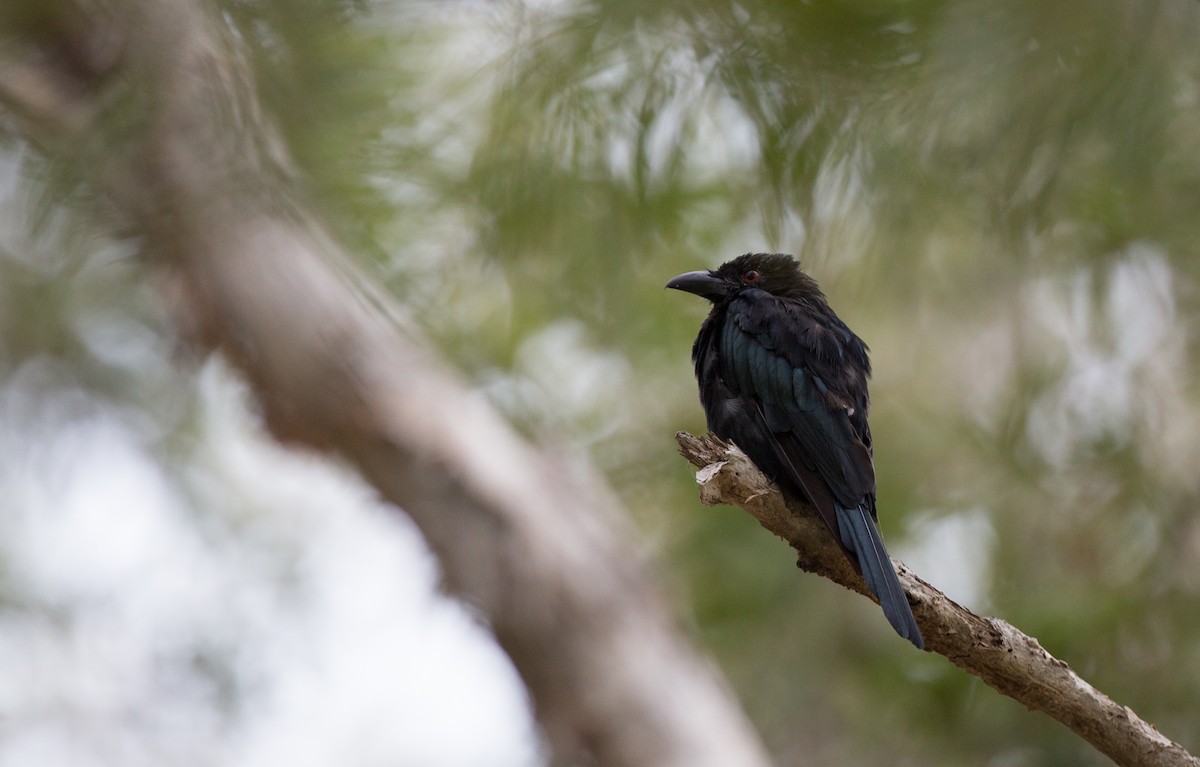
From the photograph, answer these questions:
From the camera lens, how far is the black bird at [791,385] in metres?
2.95

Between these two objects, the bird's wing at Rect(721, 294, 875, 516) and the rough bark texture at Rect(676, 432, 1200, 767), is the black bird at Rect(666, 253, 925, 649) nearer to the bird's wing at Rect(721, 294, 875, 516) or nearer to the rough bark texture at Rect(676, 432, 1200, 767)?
the bird's wing at Rect(721, 294, 875, 516)

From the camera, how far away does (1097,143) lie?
3.36 meters

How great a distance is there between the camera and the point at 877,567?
2.55 metres

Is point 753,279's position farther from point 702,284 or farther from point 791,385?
point 791,385

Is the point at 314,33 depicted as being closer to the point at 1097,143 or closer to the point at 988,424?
the point at 1097,143

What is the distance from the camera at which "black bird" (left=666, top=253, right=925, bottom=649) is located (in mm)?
2953

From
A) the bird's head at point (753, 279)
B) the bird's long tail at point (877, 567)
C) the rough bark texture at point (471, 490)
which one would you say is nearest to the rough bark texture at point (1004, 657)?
the bird's long tail at point (877, 567)

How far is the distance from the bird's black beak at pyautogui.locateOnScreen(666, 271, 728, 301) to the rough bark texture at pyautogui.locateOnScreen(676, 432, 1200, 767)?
1.31 meters

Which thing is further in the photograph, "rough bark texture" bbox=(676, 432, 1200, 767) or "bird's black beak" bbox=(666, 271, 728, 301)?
"bird's black beak" bbox=(666, 271, 728, 301)

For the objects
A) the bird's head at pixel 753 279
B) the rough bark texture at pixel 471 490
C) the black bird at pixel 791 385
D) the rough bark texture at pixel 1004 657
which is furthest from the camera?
the rough bark texture at pixel 471 490

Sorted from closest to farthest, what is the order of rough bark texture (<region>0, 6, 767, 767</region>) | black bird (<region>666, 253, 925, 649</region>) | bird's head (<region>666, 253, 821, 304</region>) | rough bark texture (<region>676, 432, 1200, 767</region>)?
rough bark texture (<region>676, 432, 1200, 767</region>), black bird (<region>666, 253, 925, 649</region>), bird's head (<region>666, 253, 821, 304</region>), rough bark texture (<region>0, 6, 767, 767</region>)

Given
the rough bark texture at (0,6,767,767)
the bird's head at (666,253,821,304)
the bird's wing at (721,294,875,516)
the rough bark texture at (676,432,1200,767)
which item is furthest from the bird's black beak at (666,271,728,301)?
the rough bark texture at (676,432,1200,767)

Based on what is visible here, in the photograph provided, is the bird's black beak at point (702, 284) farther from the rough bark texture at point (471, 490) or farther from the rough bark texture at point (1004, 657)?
Result: the rough bark texture at point (1004, 657)

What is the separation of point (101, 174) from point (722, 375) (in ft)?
7.07
